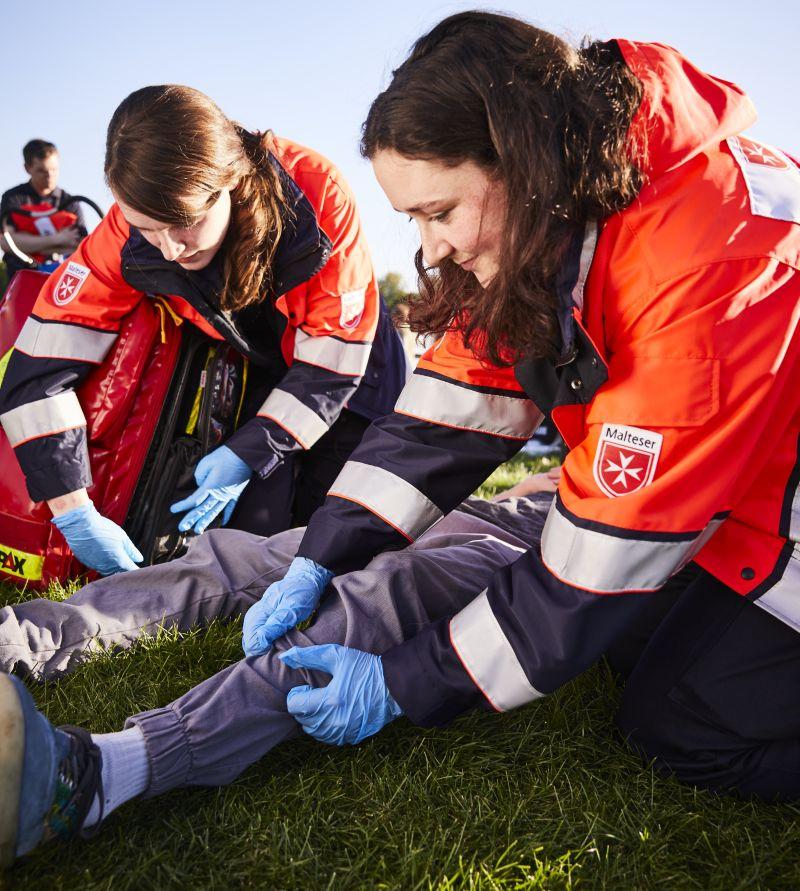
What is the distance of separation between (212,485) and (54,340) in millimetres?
720

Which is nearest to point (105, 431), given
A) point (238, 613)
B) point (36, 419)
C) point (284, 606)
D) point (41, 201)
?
point (36, 419)

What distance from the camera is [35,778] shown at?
56.2 inches

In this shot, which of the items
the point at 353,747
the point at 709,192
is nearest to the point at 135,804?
the point at 353,747

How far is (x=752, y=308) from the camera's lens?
58.7 inches

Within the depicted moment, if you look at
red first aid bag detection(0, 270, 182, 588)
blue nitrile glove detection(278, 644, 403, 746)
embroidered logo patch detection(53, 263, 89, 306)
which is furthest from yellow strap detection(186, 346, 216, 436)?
blue nitrile glove detection(278, 644, 403, 746)

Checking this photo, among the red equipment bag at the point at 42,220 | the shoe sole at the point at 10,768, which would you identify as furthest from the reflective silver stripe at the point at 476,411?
the red equipment bag at the point at 42,220

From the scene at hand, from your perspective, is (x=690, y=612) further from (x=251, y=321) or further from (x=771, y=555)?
(x=251, y=321)

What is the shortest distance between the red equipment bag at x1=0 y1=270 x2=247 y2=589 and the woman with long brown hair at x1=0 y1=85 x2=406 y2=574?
0.07 meters

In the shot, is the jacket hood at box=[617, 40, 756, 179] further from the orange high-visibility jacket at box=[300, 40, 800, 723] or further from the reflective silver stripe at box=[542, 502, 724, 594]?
the reflective silver stripe at box=[542, 502, 724, 594]

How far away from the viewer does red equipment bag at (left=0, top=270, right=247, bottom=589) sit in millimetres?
2750

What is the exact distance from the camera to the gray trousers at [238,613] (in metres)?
1.75

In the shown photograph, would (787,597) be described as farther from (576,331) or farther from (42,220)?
(42,220)

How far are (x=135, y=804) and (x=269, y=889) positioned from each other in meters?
0.38

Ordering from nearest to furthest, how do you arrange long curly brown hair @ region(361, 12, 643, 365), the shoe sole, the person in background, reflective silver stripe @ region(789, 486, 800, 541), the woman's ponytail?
the shoe sole
long curly brown hair @ region(361, 12, 643, 365)
reflective silver stripe @ region(789, 486, 800, 541)
the woman's ponytail
the person in background
